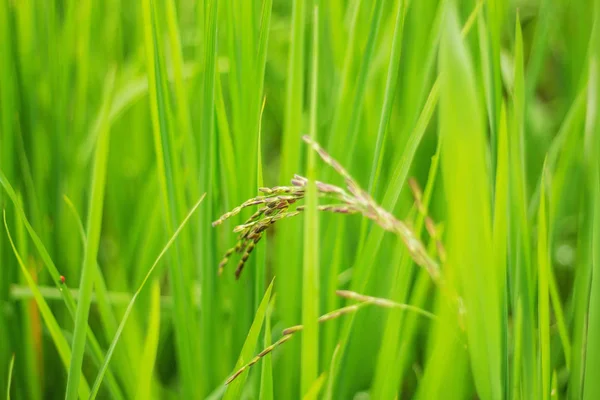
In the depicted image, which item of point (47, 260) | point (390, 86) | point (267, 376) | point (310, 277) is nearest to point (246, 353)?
point (267, 376)

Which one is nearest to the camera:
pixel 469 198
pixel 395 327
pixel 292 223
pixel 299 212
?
pixel 469 198

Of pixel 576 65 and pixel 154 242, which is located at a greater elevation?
pixel 576 65

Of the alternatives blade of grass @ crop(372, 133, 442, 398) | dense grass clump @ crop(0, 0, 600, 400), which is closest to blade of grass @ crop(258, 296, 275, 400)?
dense grass clump @ crop(0, 0, 600, 400)

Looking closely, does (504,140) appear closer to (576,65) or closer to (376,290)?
(376,290)

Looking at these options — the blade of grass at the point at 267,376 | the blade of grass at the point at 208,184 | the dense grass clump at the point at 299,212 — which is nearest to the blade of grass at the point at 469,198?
the dense grass clump at the point at 299,212

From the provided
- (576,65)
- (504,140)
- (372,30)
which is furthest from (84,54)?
(576,65)

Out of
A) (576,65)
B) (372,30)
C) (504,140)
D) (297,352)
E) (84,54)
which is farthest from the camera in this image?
(576,65)

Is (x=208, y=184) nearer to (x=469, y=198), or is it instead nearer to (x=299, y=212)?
(x=299, y=212)

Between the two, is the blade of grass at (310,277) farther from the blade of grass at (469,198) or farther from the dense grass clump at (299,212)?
the blade of grass at (469,198)
